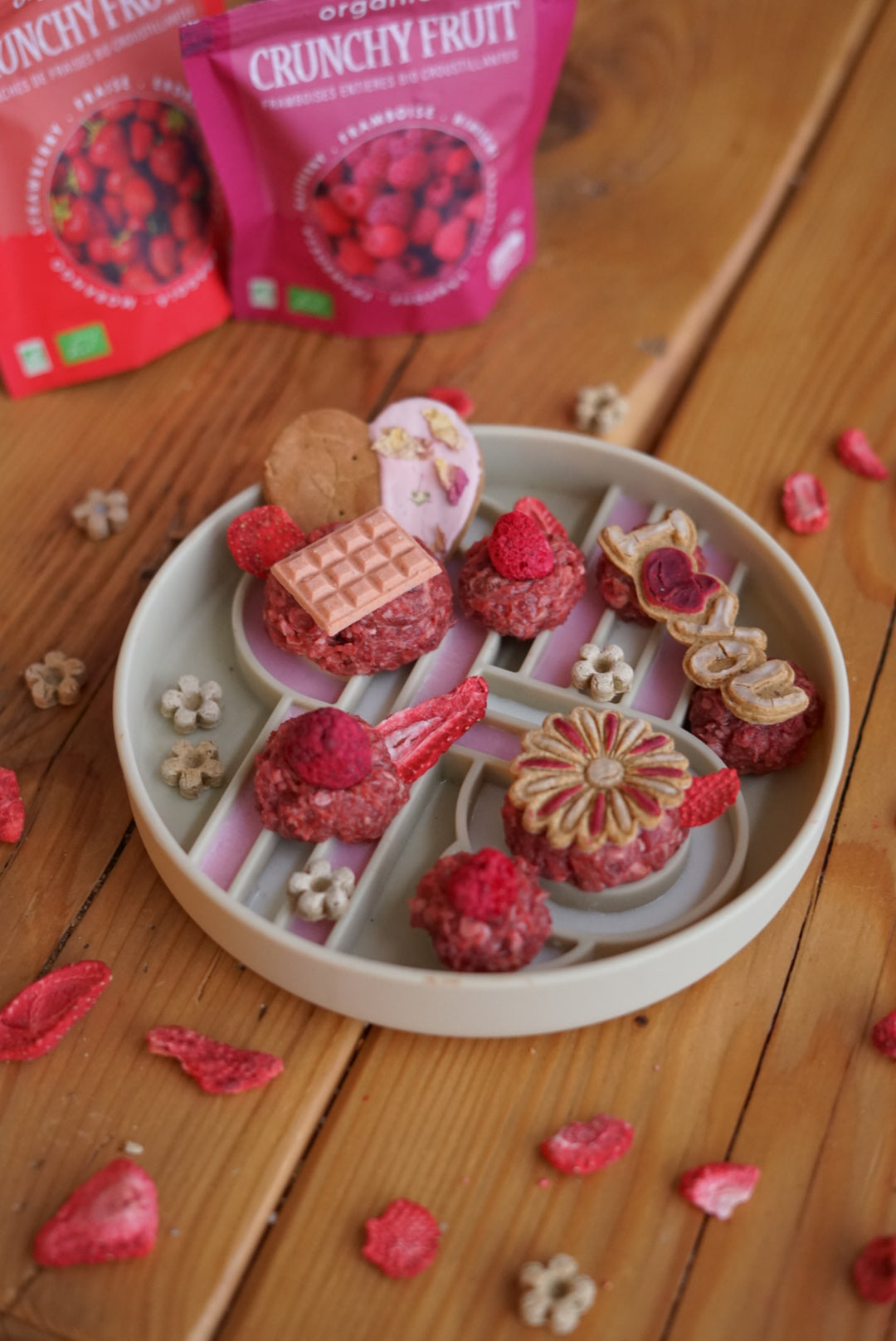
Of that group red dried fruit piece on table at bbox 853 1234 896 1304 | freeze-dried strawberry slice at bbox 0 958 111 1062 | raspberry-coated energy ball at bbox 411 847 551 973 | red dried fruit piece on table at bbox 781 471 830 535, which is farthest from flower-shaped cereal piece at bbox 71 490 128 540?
red dried fruit piece on table at bbox 853 1234 896 1304

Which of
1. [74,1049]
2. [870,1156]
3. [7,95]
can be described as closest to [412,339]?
[7,95]

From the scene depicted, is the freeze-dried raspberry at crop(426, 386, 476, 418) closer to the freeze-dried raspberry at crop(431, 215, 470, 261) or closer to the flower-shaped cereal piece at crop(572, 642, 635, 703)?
the freeze-dried raspberry at crop(431, 215, 470, 261)

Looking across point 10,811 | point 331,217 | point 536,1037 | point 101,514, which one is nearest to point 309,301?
point 331,217

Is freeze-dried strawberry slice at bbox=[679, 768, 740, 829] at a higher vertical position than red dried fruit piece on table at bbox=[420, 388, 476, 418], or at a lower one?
lower

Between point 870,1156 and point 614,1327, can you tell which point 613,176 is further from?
point 614,1327

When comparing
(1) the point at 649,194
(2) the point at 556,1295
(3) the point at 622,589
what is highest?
(1) the point at 649,194

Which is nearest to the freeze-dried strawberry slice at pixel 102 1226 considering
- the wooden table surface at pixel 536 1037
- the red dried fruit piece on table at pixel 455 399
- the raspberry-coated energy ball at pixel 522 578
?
the wooden table surface at pixel 536 1037

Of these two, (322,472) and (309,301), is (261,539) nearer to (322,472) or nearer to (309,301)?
(322,472)
